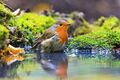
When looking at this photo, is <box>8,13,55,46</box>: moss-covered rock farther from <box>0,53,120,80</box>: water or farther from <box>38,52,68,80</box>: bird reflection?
<box>0,53,120,80</box>: water

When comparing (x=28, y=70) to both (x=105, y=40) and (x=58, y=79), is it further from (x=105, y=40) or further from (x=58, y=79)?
(x=105, y=40)

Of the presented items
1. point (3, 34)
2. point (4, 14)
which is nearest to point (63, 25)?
point (4, 14)

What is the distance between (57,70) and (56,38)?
137 cm

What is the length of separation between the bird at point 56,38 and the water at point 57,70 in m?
0.42

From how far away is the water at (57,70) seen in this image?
431 cm

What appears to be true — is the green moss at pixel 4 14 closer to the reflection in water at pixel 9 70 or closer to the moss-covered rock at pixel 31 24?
the moss-covered rock at pixel 31 24

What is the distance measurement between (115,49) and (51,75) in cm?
202

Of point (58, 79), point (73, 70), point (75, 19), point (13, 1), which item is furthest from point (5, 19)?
point (13, 1)

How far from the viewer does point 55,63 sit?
5188 mm

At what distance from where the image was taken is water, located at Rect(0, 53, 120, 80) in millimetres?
4309

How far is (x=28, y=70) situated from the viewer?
15.6 feet

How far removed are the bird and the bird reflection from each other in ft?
0.33

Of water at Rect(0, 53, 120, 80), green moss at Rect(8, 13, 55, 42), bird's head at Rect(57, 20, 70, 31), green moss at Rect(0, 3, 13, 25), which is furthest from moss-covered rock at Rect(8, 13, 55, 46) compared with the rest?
water at Rect(0, 53, 120, 80)

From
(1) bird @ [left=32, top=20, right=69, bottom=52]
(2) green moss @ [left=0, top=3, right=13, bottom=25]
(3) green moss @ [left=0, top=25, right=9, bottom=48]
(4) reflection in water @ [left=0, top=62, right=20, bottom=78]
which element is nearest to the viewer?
(4) reflection in water @ [left=0, top=62, right=20, bottom=78]
